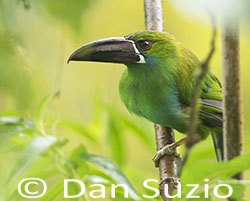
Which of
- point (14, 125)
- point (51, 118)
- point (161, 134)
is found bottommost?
point (161, 134)

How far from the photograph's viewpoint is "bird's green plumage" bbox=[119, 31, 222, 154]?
2.41 metres

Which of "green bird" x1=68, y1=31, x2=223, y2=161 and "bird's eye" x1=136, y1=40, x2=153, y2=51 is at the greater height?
"bird's eye" x1=136, y1=40, x2=153, y2=51

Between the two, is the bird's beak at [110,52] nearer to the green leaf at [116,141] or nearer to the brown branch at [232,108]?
the green leaf at [116,141]

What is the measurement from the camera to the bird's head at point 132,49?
6.86ft

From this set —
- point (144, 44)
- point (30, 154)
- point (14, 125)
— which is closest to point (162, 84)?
point (144, 44)

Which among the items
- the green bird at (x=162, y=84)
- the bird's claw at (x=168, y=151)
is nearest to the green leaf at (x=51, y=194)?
the bird's claw at (x=168, y=151)

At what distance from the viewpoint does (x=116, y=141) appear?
8.43ft

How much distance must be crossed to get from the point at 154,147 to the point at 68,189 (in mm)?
925

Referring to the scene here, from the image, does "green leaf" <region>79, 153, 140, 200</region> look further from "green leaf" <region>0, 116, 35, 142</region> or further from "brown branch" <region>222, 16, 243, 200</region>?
"brown branch" <region>222, 16, 243, 200</region>

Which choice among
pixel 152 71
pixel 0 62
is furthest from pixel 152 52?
pixel 0 62

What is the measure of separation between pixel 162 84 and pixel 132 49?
287 mm

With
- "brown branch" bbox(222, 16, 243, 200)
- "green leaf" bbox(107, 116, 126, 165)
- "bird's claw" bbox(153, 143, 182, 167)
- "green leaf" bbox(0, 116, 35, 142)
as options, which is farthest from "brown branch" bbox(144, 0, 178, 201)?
"brown branch" bbox(222, 16, 243, 200)

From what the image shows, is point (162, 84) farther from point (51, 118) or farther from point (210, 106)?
point (51, 118)

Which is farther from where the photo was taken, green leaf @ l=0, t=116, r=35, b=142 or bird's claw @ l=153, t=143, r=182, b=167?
bird's claw @ l=153, t=143, r=182, b=167
